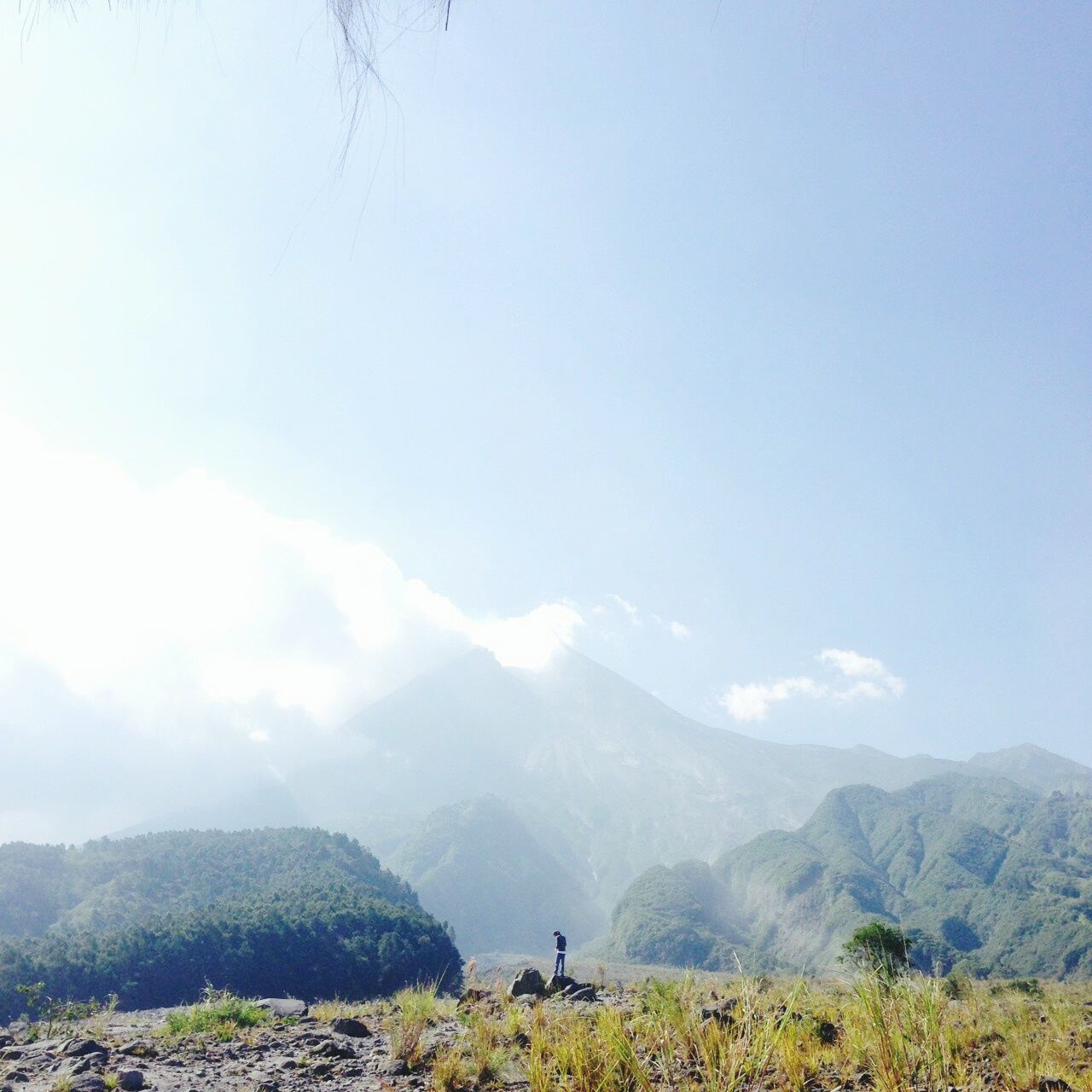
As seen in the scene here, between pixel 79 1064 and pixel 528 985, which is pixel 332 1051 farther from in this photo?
pixel 528 985

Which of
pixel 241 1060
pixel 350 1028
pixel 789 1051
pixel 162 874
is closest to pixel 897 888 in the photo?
pixel 162 874

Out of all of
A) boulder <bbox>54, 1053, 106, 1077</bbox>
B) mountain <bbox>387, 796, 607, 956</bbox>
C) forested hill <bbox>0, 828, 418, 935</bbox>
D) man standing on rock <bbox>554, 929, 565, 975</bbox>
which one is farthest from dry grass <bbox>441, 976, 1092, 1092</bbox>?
mountain <bbox>387, 796, 607, 956</bbox>

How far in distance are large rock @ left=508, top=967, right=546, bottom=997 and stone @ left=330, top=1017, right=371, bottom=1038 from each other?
391 cm

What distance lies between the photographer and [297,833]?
106 meters

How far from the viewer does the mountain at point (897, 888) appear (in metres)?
92.1

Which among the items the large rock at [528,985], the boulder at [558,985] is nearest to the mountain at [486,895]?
the boulder at [558,985]

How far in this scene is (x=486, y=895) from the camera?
175125mm

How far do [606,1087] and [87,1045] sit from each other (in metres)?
Answer: 7.65

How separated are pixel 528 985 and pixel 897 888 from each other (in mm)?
154158

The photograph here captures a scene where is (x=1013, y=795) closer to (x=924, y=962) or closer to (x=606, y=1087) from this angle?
(x=924, y=962)

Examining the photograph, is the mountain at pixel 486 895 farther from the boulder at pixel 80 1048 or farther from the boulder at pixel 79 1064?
the boulder at pixel 79 1064

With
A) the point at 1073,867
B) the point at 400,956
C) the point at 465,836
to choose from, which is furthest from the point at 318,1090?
the point at 465,836

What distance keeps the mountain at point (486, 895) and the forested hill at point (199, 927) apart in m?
73.1

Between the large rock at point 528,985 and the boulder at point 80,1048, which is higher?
the boulder at point 80,1048
